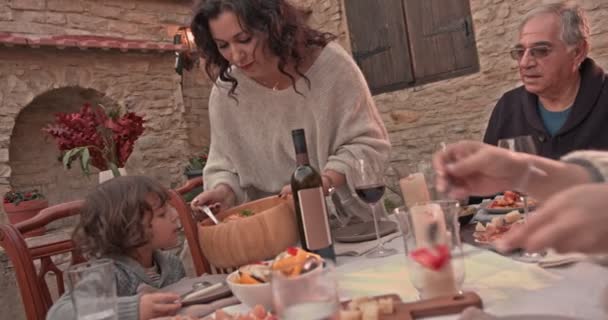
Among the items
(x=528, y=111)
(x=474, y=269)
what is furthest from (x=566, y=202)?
(x=528, y=111)

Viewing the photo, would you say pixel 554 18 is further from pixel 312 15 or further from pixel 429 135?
pixel 312 15

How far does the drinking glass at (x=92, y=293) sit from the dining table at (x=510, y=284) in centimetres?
22

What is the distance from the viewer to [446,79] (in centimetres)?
512

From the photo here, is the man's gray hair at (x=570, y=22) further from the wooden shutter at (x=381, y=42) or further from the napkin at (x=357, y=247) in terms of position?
the wooden shutter at (x=381, y=42)

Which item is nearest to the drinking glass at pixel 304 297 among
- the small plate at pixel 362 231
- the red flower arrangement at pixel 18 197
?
the small plate at pixel 362 231

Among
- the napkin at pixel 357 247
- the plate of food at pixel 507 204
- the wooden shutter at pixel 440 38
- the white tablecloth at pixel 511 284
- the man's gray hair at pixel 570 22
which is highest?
the wooden shutter at pixel 440 38

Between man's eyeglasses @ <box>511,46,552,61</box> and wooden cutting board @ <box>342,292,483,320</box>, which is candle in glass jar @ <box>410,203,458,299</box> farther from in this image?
man's eyeglasses @ <box>511,46,552,61</box>

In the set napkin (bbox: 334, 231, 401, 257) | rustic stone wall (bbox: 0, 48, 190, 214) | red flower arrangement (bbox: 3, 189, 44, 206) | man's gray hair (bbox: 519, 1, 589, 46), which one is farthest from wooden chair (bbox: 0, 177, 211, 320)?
rustic stone wall (bbox: 0, 48, 190, 214)

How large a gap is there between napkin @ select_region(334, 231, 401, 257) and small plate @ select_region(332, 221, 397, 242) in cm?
1

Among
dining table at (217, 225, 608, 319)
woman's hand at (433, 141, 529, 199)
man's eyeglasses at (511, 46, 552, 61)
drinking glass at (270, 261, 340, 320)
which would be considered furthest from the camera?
man's eyeglasses at (511, 46, 552, 61)

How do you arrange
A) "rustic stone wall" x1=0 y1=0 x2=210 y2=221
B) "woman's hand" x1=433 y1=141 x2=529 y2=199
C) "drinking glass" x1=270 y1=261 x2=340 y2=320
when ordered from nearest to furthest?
"drinking glass" x1=270 y1=261 x2=340 y2=320
"woman's hand" x1=433 y1=141 x2=529 y2=199
"rustic stone wall" x1=0 y1=0 x2=210 y2=221

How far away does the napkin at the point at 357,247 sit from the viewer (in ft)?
4.20

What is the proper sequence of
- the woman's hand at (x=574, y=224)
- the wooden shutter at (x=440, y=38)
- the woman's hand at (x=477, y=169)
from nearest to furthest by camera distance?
the woman's hand at (x=574, y=224) < the woman's hand at (x=477, y=169) < the wooden shutter at (x=440, y=38)

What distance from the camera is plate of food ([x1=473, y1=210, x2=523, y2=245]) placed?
1136 mm
